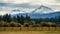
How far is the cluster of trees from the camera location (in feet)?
98.0

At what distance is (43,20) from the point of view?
→ 30.0m

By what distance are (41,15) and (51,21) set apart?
176 cm

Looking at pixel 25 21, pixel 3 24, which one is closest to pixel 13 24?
pixel 3 24

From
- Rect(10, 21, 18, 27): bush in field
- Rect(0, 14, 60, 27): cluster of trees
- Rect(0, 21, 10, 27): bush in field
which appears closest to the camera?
Rect(0, 14, 60, 27): cluster of trees

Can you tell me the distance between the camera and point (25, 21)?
31062 millimetres

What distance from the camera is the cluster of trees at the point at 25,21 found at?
29875 millimetres

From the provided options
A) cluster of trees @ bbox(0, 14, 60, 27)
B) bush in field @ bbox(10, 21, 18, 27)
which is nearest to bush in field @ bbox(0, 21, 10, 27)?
cluster of trees @ bbox(0, 14, 60, 27)

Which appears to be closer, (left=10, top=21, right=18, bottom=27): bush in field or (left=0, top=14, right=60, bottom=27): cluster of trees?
(left=0, top=14, right=60, bottom=27): cluster of trees

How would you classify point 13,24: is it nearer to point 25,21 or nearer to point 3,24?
point 3,24

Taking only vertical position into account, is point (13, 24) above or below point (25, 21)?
below

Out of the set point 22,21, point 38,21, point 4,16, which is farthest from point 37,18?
point 4,16

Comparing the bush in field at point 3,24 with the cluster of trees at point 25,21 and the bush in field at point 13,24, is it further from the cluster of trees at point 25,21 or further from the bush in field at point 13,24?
the bush in field at point 13,24

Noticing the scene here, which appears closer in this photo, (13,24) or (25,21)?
(25,21)

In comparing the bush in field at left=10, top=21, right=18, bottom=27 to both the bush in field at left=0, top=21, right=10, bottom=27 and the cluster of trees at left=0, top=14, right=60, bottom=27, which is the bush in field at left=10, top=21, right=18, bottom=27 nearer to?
the cluster of trees at left=0, top=14, right=60, bottom=27
